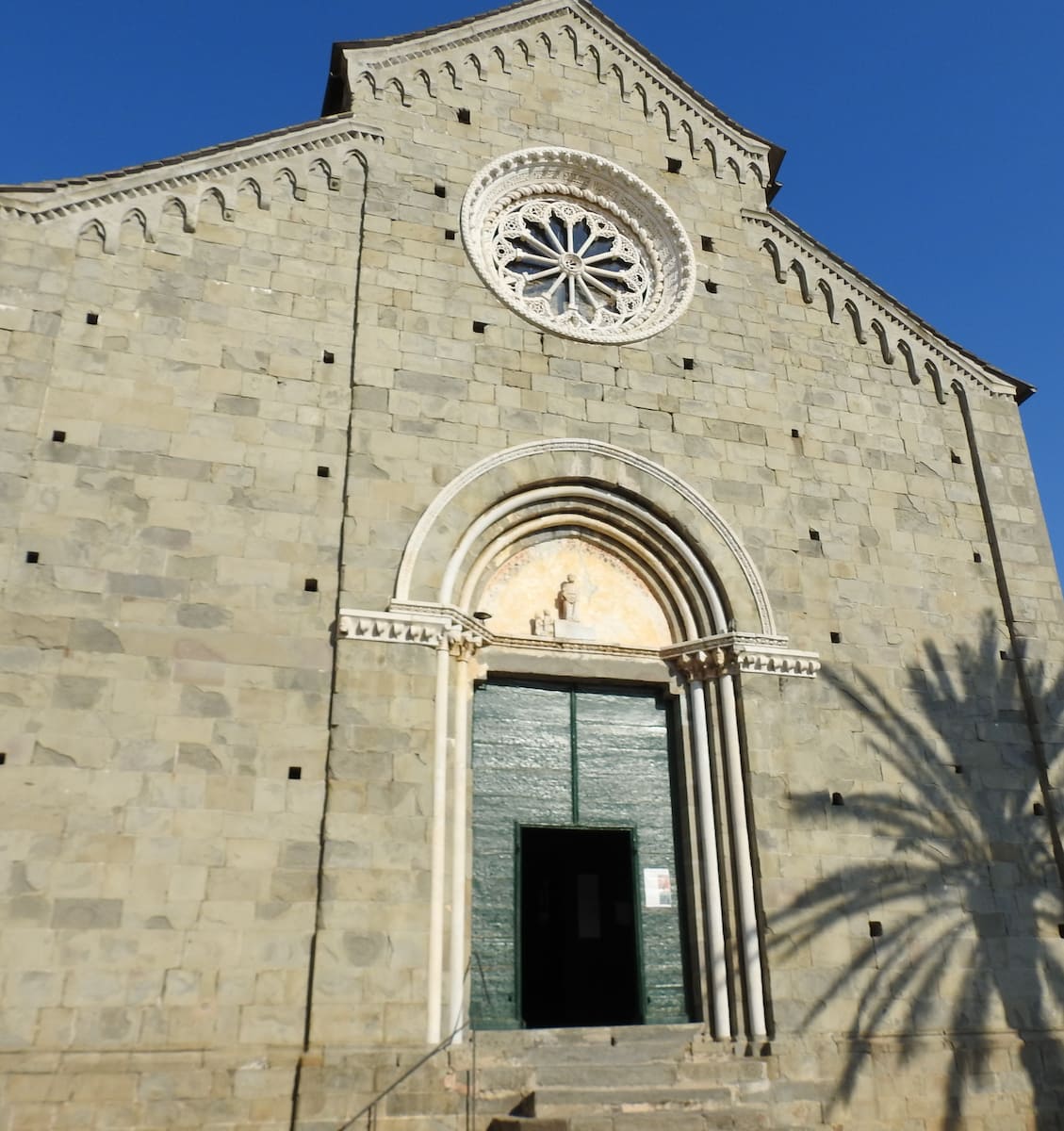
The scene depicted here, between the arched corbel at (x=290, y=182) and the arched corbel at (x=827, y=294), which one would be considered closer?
the arched corbel at (x=290, y=182)

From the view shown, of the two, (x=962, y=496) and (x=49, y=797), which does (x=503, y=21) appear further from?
(x=49, y=797)

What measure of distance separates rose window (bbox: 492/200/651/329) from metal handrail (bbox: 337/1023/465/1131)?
7464 millimetres

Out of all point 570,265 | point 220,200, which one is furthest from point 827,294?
point 220,200

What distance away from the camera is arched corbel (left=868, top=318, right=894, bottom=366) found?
13.5 meters

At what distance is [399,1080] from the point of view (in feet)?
27.9

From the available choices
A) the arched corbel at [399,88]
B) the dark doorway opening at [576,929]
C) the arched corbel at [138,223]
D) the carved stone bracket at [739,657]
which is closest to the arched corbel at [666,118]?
the arched corbel at [399,88]

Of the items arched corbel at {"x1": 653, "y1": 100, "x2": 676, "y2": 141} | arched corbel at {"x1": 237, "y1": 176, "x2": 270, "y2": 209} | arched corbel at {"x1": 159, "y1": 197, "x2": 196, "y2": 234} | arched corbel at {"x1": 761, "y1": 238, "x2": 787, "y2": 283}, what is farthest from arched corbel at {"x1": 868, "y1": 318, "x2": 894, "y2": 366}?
arched corbel at {"x1": 159, "y1": 197, "x2": 196, "y2": 234}

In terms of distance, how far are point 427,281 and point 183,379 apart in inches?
114

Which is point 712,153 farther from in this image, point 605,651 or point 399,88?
point 605,651

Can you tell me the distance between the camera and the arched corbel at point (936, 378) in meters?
13.6

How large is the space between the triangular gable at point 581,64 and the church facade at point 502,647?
0.26 feet

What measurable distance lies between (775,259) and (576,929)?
28.2 ft

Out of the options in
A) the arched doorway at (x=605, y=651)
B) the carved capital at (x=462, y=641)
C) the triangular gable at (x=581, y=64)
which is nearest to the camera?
the arched doorway at (x=605, y=651)

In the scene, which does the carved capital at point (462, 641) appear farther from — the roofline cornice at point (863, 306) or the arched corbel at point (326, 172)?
the roofline cornice at point (863, 306)
